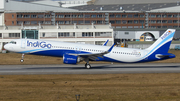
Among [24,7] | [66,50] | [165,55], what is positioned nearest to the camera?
[66,50]

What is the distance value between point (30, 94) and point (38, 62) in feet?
86.9

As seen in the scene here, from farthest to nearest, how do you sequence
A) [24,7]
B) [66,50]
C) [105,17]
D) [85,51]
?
1. [105,17]
2. [24,7]
3. [85,51]
4. [66,50]

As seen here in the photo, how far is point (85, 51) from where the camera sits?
3481cm

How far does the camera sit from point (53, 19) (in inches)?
4916

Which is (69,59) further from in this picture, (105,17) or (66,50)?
(105,17)

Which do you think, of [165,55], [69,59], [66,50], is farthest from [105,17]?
[69,59]

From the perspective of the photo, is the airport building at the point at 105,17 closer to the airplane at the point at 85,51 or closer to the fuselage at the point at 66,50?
the airplane at the point at 85,51

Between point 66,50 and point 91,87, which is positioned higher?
point 66,50

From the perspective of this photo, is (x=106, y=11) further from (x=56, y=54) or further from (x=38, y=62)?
(x=56, y=54)

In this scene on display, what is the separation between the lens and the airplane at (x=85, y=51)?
110ft

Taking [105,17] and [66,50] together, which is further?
[105,17]

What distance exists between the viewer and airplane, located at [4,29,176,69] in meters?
33.5

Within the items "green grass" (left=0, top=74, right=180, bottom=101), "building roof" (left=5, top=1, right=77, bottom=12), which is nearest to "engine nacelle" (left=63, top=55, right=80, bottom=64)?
"green grass" (left=0, top=74, right=180, bottom=101)

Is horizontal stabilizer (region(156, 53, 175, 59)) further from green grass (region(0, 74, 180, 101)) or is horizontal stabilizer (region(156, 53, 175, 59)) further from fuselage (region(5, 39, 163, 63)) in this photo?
green grass (region(0, 74, 180, 101))
